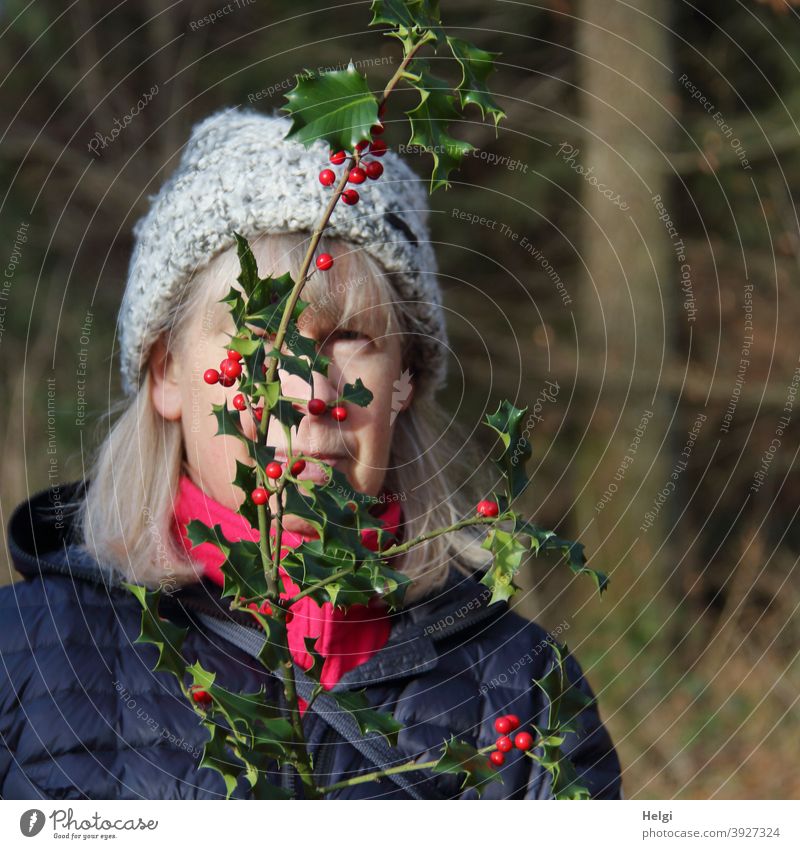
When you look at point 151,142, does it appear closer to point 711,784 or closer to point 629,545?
point 629,545

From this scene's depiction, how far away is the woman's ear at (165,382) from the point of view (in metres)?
1.38

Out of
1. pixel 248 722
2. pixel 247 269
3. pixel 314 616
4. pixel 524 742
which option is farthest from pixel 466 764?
pixel 314 616

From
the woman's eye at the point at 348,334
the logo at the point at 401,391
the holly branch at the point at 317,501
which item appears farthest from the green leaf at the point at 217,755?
the logo at the point at 401,391

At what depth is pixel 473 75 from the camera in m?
0.78

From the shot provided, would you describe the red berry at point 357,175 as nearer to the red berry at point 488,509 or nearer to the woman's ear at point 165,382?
the red berry at point 488,509

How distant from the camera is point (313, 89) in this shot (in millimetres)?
764

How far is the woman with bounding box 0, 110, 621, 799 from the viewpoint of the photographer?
122cm

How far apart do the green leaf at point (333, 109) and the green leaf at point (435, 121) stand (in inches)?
1.3

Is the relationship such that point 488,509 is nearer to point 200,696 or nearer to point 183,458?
point 200,696

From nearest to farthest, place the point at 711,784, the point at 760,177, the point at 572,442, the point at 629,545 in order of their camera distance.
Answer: the point at 711,784 < the point at 629,545 < the point at 760,177 < the point at 572,442

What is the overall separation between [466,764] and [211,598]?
46cm

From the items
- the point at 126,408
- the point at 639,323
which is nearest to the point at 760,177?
the point at 639,323

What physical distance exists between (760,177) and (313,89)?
11.5 feet
